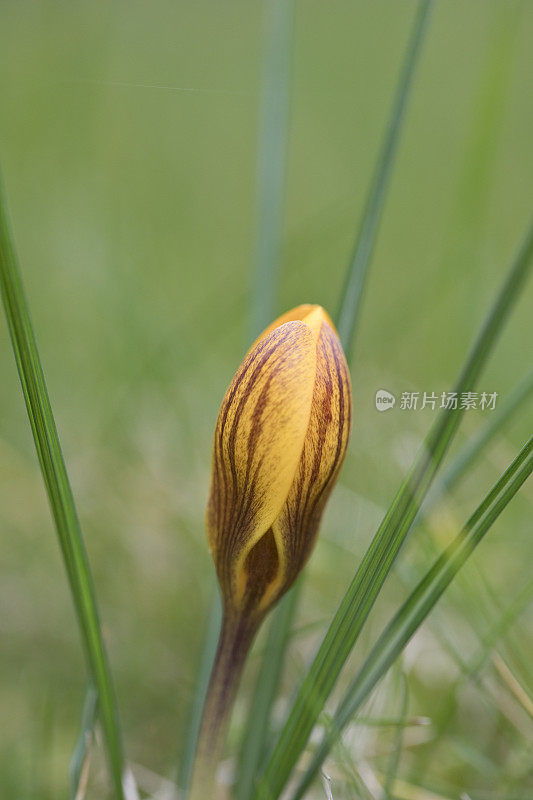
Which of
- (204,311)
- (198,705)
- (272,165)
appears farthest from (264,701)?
(204,311)

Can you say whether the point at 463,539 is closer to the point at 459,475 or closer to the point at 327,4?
the point at 459,475

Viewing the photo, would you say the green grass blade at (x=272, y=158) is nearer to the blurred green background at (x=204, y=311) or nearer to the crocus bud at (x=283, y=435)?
the blurred green background at (x=204, y=311)

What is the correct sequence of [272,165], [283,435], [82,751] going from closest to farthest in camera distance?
1. [283,435]
2. [82,751]
3. [272,165]

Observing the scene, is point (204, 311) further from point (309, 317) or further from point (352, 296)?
point (309, 317)

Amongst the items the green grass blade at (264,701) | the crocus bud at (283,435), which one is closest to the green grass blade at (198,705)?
the green grass blade at (264,701)

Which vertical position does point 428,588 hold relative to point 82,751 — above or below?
above

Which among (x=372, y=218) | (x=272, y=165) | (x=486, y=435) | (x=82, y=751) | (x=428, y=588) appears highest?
(x=272, y=165)
